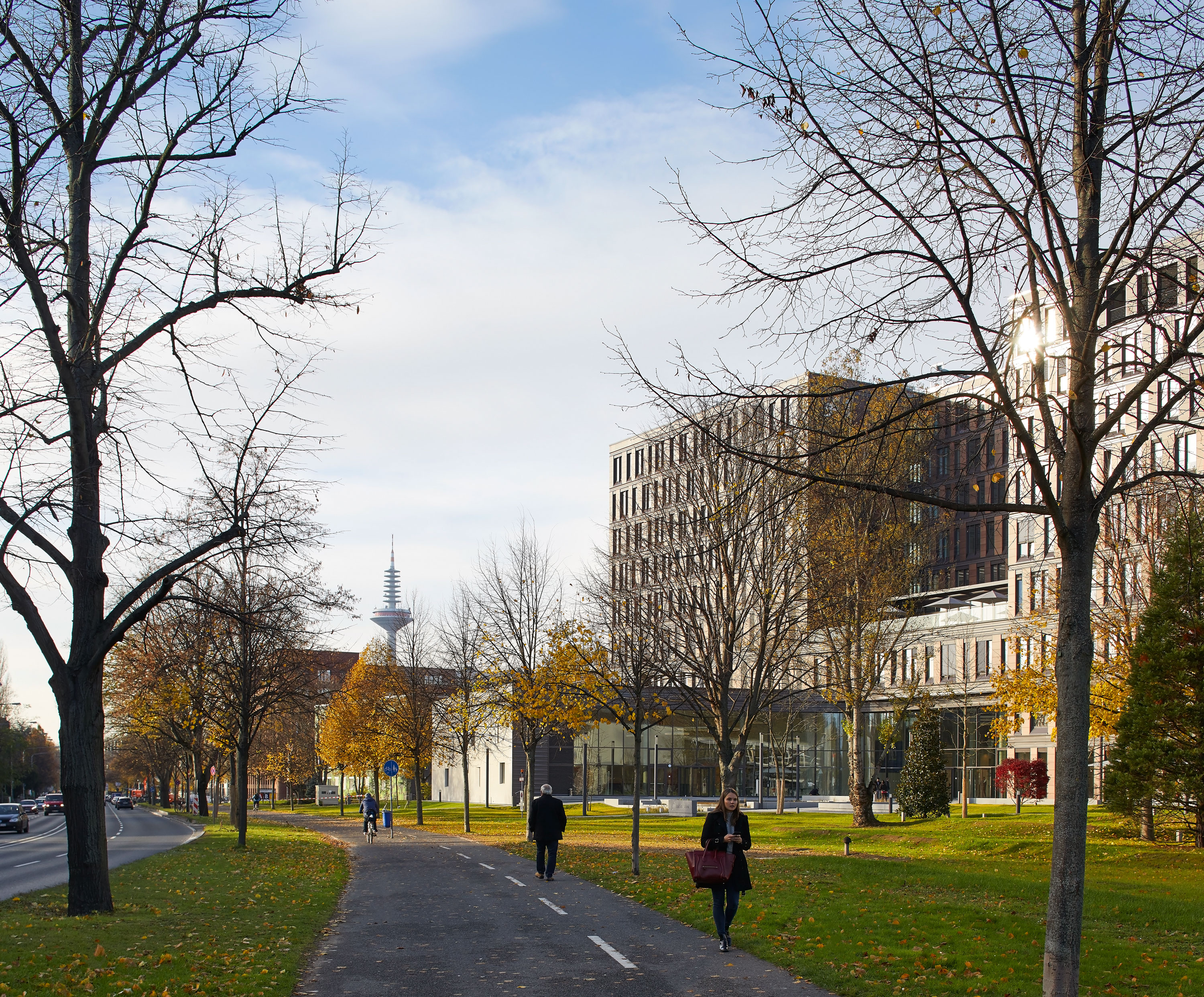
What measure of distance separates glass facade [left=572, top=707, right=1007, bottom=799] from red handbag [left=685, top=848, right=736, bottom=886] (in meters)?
55.7

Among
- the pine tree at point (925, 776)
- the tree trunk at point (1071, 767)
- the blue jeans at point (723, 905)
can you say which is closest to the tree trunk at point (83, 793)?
the blue jeans at point (723, 905)

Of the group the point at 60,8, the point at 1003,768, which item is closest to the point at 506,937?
the point at 60,8

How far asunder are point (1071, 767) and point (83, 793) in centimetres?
1232

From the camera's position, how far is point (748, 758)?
68562 millimetres

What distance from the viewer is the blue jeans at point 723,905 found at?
12016 mm

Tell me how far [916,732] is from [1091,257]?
33919mm

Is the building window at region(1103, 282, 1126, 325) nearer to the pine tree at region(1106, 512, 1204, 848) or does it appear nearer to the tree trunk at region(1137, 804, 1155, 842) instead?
the pine tree at region(1106, 512, 1204, 848)

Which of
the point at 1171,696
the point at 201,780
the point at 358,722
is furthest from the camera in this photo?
the point at 358,722

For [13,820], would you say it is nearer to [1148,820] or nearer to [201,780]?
[201,780]

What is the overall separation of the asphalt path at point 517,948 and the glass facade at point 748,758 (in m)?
51.0

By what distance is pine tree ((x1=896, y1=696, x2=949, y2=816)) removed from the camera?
38.3 m

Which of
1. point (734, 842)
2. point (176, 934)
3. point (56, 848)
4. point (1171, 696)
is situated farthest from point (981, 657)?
point (176, 934)

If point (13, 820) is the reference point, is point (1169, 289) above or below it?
above

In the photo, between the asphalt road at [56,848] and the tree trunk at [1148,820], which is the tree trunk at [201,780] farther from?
the tree trunk at [1148,820]
